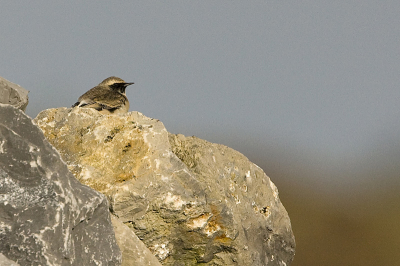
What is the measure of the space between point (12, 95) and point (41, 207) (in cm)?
250

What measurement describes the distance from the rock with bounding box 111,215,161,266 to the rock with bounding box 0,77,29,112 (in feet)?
6.20

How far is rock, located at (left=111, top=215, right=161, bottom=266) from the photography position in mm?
5148

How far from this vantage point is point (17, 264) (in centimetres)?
383

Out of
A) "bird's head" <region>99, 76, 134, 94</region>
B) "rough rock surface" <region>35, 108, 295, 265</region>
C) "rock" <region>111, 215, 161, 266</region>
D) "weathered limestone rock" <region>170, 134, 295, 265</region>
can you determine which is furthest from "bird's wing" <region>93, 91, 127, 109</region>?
"rock" <region>111, 215, 161, 266</region>

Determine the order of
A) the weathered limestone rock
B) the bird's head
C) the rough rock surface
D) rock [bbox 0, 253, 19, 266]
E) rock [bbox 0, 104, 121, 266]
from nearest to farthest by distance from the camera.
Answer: rock [bbox 0, 253, 19, 266] < rock [bbox 0, 104, 121, 266] < the rough rock surface < the weathered limestone rock < the bird's head

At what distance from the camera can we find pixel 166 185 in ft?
19.0

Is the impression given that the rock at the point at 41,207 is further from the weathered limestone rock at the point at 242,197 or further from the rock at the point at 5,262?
the weathered limestone rock at the point at 242,197

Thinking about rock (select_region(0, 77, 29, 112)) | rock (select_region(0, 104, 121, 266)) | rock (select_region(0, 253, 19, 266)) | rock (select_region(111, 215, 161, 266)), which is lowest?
rock (select_region(111, 215, 161, 266))

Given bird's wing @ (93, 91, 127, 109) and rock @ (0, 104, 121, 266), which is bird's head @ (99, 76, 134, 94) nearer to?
bird's wing @ (93, 91, 127, 109)

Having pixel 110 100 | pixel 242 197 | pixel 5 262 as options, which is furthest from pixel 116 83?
pixel 5 262

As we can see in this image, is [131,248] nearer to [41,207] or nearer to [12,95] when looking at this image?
[41,207]

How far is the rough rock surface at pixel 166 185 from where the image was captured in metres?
5.74

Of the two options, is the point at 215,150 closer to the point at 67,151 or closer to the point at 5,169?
the point at 67,151

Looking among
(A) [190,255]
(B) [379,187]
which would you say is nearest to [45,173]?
(A) [190,255]
